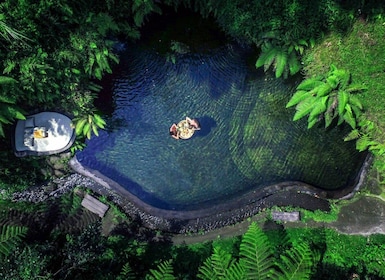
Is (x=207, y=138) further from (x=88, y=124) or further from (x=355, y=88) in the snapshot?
(x=355, y=88)

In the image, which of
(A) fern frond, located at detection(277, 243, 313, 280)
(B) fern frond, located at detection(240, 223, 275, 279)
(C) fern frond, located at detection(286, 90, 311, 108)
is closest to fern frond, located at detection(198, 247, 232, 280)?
(B) fern frond, located at detection(240, 223, 275, 279)

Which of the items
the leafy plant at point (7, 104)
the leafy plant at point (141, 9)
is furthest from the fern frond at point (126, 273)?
the leafy plant at point (141, 9)

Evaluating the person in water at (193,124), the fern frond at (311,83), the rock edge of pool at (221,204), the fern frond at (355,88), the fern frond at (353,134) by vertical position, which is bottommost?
the rock edge of pool at (221,204)

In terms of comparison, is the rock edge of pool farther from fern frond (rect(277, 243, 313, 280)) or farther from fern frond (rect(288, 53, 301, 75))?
fern frond (rect(288, 53, 301, 75))

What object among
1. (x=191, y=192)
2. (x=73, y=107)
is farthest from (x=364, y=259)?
(x=73, y=107)

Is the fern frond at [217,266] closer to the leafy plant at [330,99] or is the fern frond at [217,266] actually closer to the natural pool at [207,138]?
the natural pool at [207,138]

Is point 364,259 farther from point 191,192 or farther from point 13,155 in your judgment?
point 13,155
